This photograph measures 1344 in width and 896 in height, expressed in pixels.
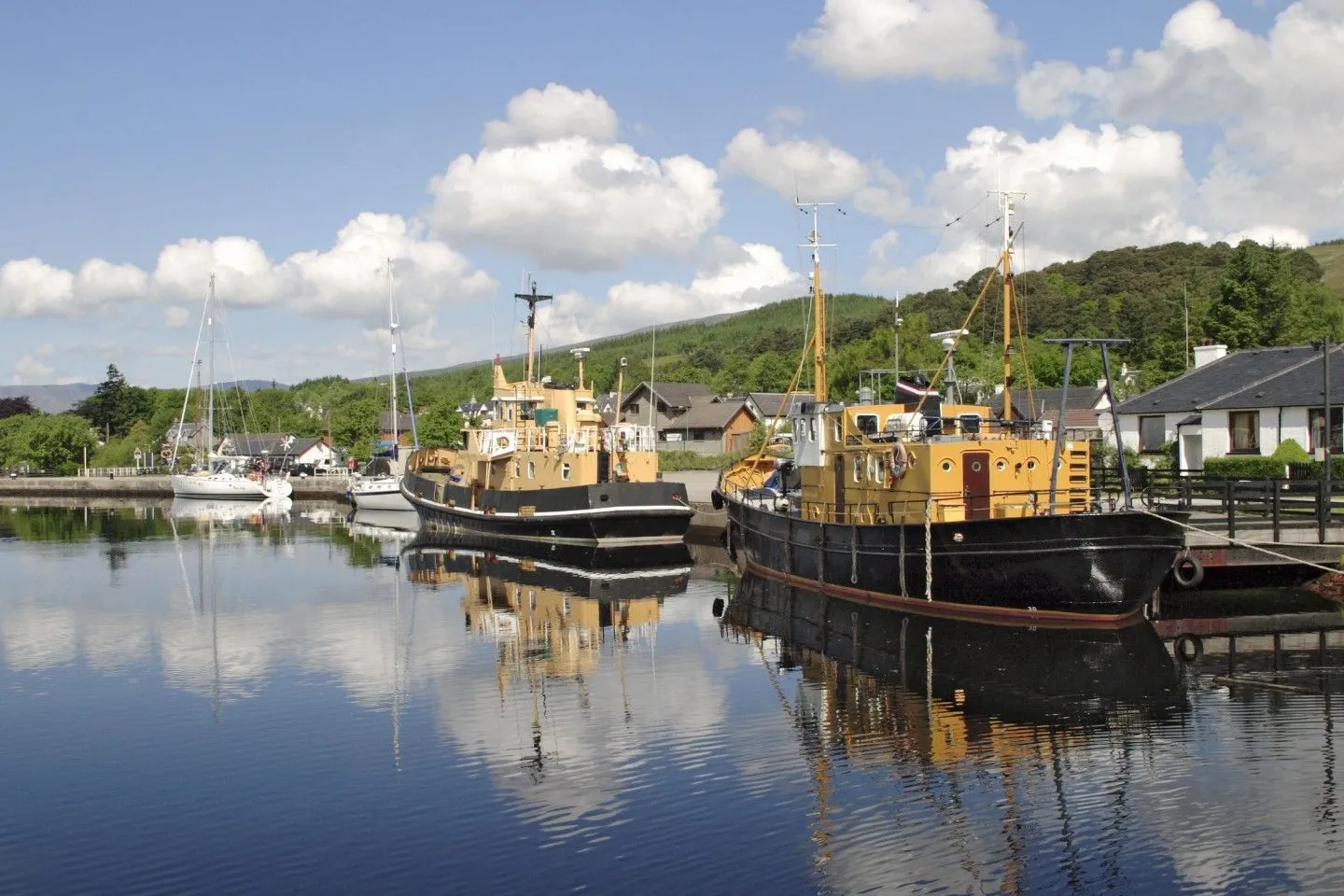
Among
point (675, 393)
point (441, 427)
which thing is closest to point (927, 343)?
point (675, 393)

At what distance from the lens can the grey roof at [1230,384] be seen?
4103cm

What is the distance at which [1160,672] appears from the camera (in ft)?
63.8

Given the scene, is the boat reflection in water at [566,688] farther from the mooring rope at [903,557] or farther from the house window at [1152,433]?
the house window at [1152,433]

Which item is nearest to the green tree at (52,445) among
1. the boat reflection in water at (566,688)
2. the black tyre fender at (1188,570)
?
the boat reflection in water at (566,688)

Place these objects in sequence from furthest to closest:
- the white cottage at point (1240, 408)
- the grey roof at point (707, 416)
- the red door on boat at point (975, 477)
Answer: the grey roof at point (707, 416) < the white cottage at point (1240, 408) < the red door on boat at point (975, 477)

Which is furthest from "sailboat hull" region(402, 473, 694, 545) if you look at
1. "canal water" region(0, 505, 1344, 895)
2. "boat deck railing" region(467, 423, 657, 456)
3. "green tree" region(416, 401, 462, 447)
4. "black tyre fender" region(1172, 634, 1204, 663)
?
"green tree" region(416, 401, 462, 447)

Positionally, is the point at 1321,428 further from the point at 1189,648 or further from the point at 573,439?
the point at 573,439

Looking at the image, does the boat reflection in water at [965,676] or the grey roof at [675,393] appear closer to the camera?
the boat reflection in water at [965,676]

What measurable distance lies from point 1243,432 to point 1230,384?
3307 millimetres

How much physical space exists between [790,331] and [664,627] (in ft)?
352

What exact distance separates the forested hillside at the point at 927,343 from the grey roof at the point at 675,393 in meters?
7.69

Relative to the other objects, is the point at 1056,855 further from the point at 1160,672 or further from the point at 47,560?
the point at 47,560

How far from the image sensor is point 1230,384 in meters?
44.0

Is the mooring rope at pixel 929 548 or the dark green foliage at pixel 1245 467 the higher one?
the dark green foliage at pixel 1245 467
